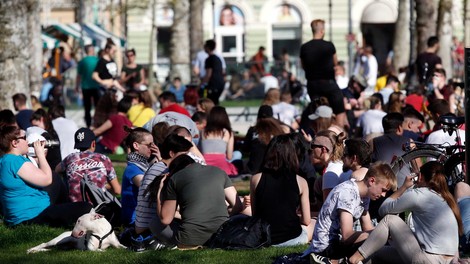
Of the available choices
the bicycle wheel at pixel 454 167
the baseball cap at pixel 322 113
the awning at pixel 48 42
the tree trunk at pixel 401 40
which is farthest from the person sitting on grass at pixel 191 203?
the awning at pixel 48 42

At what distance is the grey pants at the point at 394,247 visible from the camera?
9461mm

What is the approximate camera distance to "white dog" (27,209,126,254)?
11136 millimetres

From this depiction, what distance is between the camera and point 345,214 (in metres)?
9.82

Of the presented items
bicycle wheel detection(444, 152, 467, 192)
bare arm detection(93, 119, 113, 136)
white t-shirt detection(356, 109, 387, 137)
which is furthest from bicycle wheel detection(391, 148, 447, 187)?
bare arm detection(93, 119, 113, 136)

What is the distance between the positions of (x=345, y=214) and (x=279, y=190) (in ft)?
3.60

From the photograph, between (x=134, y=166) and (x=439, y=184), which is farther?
(x=134, y=166)

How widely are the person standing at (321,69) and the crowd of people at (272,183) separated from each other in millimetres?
15

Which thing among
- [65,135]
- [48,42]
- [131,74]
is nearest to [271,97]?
[65,135]

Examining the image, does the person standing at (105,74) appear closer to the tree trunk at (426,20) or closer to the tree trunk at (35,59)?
the tree trunk at (35,59)

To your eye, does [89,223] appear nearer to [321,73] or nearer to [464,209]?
[464,209]

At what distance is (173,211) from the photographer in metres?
10.6

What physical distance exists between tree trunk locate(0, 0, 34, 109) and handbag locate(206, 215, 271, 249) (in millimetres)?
11442

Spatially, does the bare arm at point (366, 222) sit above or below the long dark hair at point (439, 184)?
below

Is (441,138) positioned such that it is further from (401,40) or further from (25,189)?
(401,40)
